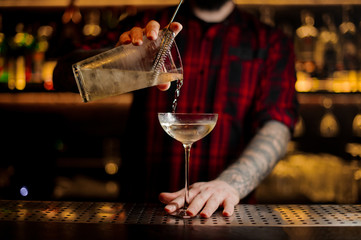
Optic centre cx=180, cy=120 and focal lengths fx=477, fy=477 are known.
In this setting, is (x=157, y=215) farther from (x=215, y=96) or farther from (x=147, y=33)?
(x=215, y=96)

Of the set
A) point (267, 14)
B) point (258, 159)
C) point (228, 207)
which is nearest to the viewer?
point (228, 207)

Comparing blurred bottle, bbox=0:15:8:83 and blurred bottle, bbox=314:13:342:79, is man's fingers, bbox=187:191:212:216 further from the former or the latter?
blurred bottle, bbox=0:15:8:83

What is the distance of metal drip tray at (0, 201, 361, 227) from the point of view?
1.02m

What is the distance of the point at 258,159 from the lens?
161 centimetres

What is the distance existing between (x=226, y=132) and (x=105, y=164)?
131cm

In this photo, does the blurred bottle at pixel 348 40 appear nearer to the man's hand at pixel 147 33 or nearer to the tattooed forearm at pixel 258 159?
the tattooed forearm at pixel 258 159

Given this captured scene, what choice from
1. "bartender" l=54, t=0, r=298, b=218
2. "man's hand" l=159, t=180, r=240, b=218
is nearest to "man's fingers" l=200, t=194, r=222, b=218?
"man's hand" l=159, t=180, r=240, b=218

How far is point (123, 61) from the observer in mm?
1076

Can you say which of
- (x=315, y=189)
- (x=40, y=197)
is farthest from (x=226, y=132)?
(x=40, y=197)

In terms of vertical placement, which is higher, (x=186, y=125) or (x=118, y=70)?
(x=118, y=70)

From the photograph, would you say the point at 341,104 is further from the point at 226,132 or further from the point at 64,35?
the point at 64,35

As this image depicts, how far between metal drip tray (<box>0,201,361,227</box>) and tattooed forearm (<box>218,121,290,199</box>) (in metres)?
0.25

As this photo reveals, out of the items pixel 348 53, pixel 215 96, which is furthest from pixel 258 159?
pixel 348 53

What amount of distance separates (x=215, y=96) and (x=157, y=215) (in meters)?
0.90
